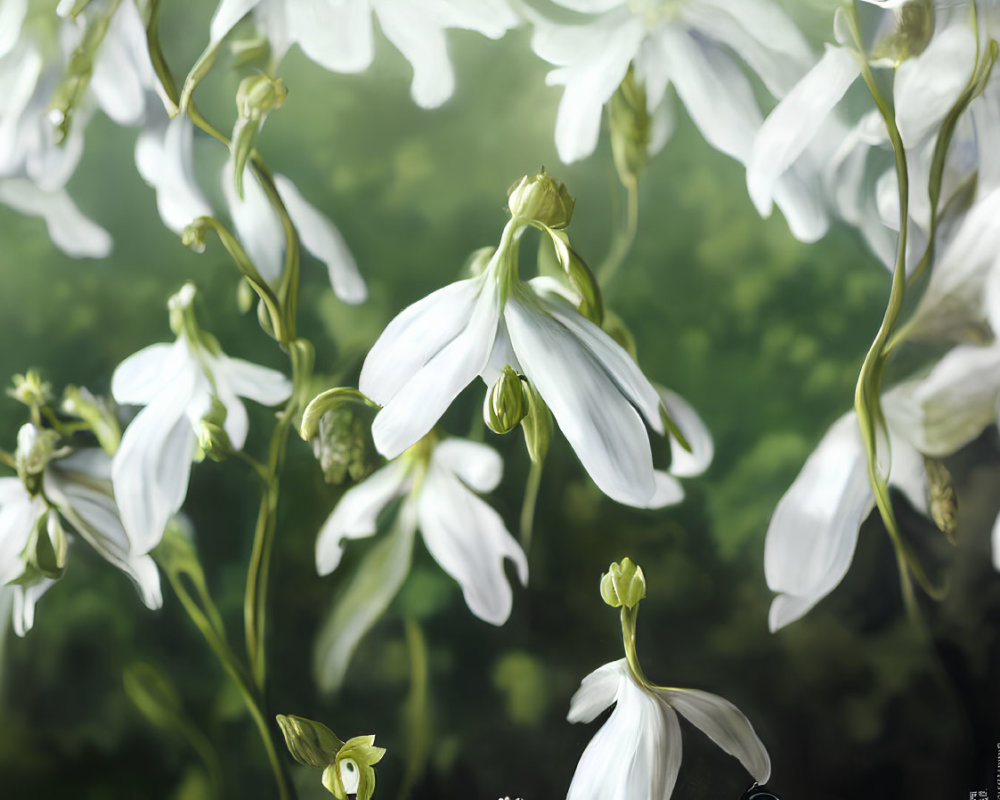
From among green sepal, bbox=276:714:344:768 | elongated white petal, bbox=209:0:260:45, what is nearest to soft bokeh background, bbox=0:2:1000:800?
green sepal, bbox=276:714:344:768

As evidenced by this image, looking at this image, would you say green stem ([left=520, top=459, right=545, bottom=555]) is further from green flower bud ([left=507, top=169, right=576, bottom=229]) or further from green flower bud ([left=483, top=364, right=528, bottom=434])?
green flower bud ([left=507, top=169, right=576, bottom=229])

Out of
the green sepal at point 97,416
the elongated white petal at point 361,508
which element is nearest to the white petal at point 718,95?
the elongated white petal at point 361,508

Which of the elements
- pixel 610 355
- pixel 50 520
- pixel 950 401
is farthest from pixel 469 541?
pixel 950 401

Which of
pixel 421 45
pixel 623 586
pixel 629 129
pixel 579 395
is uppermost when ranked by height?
pixel 421 45

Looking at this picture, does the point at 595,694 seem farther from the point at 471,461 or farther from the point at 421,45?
the point at 421,45

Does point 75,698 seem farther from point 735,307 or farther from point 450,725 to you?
point 735,307
